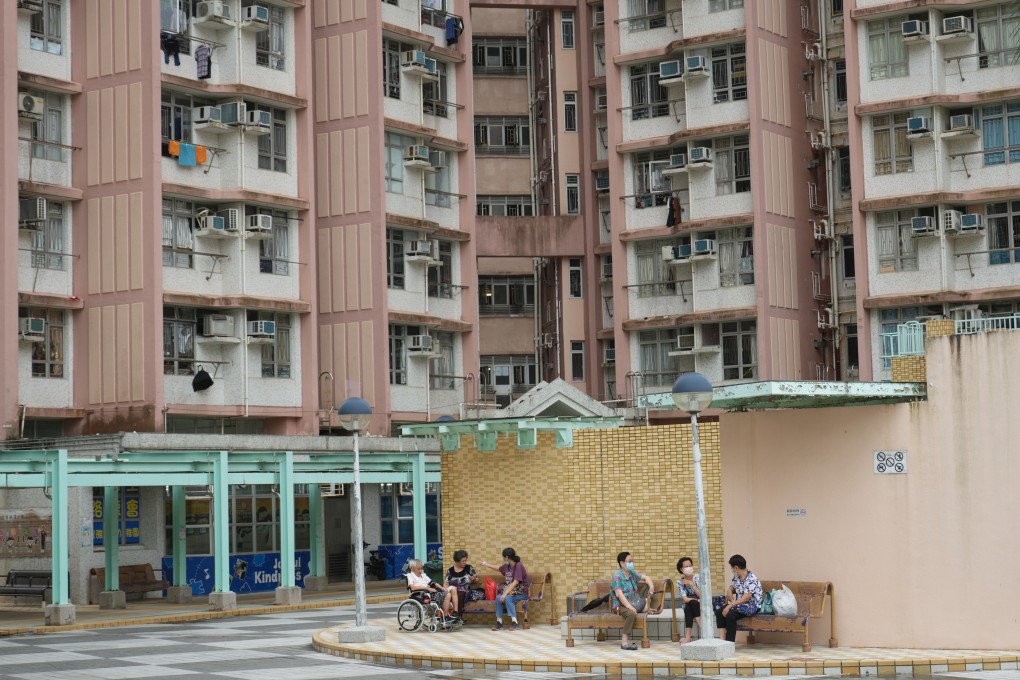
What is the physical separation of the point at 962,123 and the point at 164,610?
2261 cm

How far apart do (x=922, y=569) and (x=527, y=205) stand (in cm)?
3551

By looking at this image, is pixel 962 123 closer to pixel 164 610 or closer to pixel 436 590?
pixel 436 590

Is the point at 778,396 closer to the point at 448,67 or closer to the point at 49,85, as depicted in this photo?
the point at 49,85

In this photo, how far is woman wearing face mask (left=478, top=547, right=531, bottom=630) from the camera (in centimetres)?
2375

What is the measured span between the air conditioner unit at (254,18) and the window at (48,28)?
4.47m

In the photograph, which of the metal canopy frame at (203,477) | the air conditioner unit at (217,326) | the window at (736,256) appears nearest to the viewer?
the metal canopy frame at (203,477)

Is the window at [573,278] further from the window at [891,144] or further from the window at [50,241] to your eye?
the window at [50,241]

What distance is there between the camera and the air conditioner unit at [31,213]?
117ft

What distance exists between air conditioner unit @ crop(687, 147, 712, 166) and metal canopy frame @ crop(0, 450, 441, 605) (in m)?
12.5

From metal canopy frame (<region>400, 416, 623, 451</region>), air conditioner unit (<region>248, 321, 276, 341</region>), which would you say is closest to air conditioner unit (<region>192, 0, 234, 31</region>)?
air conditioner unit (<region>248, 321, 276, 341</region>)

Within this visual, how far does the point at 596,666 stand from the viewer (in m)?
19.2

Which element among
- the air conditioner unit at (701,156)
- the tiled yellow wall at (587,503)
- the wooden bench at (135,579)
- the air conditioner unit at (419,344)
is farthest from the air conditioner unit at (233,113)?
the tiled yellow wall at (587,503)

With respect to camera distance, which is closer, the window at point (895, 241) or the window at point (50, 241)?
the window at point (50, 241)

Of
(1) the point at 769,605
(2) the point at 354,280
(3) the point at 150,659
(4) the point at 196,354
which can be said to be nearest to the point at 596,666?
(1) the point at 769,605
